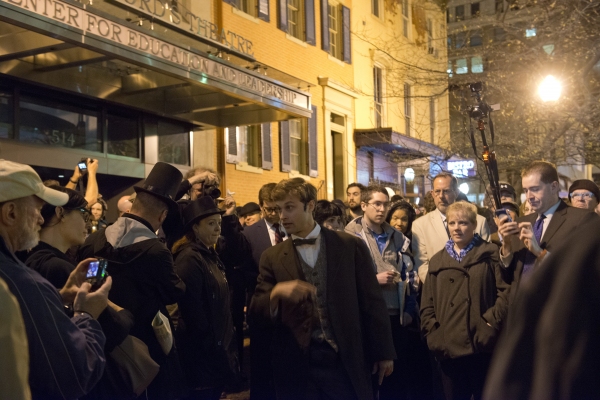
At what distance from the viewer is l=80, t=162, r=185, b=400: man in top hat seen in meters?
3.96

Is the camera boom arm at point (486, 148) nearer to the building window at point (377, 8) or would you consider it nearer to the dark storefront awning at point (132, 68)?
the dark storefront awning at point (132, 68)

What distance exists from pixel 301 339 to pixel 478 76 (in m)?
11.1

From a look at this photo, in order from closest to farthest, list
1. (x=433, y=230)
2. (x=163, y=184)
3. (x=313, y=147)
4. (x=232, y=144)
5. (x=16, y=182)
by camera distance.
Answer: (x=16, y=182)
(x=163, y=184)
(x=433, y=230)
(x=232, y=144)
(x=313, y=147)

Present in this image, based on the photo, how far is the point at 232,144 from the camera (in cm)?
1511

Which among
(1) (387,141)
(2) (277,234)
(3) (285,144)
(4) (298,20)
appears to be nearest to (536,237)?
(2) (277,234)

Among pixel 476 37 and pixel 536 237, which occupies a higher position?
pixel 476 37

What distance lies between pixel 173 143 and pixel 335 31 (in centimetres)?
803

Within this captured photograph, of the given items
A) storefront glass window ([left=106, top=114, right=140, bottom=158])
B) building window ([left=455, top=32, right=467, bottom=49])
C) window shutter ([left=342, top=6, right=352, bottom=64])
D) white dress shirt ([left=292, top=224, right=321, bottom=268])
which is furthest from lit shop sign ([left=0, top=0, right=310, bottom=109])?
window shutter ([left=342, top=6, right=352, bottom=64])

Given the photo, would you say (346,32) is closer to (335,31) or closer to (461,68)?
(335,31)

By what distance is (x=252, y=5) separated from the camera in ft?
52.3

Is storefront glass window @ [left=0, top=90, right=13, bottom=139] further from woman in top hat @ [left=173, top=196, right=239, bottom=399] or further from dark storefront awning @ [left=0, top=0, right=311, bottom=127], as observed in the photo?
woman in top hat @ [left=173, top=196, right=239, bottom=399]

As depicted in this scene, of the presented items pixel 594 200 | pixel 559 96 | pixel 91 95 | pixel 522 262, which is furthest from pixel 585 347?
pixel 559 96

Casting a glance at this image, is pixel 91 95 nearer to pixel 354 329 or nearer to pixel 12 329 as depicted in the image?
pixel 354 329

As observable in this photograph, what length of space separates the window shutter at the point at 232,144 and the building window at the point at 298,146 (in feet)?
9.29
